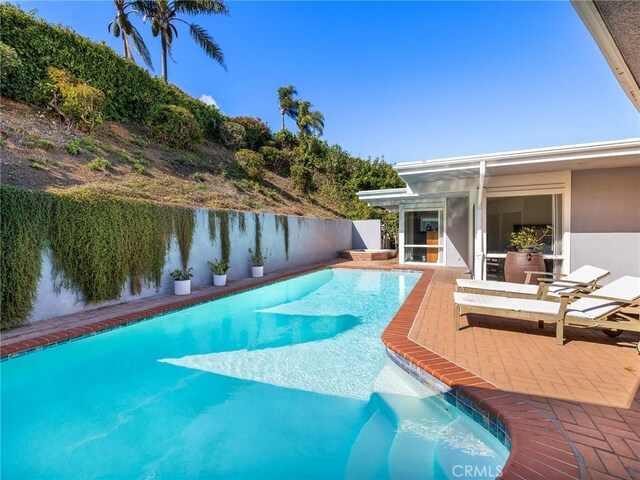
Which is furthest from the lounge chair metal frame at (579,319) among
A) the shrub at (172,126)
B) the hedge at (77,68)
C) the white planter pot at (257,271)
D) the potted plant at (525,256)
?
the shrub at (172,126)

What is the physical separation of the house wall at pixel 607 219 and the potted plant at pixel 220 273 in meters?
9.37

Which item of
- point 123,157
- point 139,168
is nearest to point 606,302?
point 139,168

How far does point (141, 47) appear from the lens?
20359mm

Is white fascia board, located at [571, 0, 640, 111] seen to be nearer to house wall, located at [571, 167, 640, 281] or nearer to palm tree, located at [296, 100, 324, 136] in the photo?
house wall, located at [571, 167, 640, 281]

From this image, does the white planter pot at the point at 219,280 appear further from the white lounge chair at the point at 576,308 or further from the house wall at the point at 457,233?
the house wall at the point at 457,233

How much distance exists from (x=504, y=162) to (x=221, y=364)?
7.29m

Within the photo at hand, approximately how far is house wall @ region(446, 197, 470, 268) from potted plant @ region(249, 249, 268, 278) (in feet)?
25.9

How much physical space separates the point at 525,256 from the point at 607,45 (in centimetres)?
635

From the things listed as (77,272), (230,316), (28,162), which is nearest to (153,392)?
(230,316)

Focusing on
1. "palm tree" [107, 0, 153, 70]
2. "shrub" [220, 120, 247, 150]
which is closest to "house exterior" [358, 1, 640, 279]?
"shrub" [220, 120, 247, 150]

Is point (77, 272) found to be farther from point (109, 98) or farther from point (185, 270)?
point (109, 98)

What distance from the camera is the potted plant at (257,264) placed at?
448 inches

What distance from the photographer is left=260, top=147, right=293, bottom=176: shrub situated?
943 inches

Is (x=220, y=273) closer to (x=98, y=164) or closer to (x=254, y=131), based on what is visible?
(x=98, y=164)
